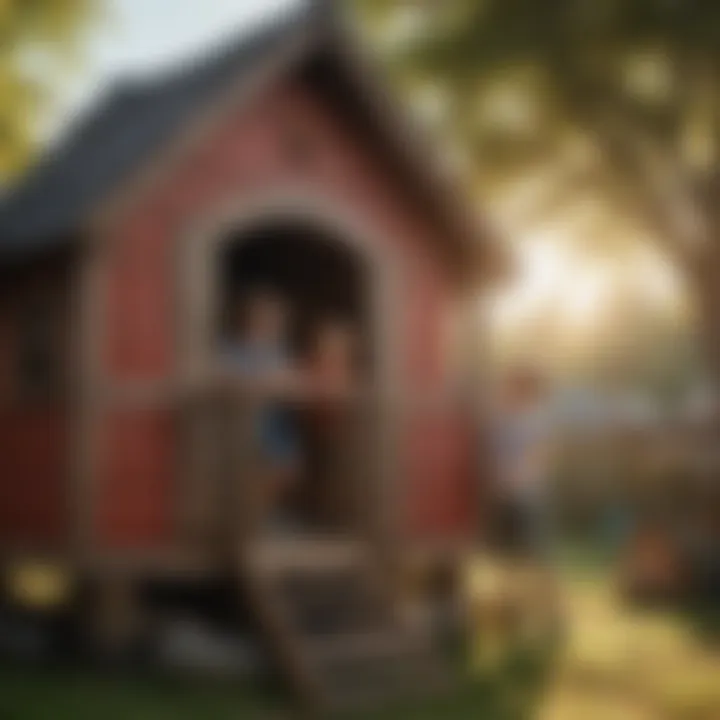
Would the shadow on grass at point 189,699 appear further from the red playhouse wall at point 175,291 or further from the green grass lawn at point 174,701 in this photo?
the red playhouse wall at point 175,291

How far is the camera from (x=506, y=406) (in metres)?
5.85

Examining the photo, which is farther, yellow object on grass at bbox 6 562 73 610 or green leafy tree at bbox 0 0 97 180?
green leafy tree at bbox 0 0 97 180

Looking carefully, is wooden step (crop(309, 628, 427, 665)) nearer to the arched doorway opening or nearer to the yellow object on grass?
the arched doorway opening

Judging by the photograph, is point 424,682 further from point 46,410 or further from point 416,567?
point 46,410

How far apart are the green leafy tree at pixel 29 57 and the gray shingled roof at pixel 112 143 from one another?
0.86 meters

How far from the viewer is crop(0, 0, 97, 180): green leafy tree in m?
7.34

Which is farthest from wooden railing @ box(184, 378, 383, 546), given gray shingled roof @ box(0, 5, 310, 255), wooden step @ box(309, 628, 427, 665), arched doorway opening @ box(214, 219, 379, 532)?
gray shingled roof @ box(0, 5, 310, 255)

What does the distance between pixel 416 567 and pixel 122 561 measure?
4.35ft

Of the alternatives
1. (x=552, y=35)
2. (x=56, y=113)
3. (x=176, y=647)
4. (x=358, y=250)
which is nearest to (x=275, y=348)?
(x=358, y=250)

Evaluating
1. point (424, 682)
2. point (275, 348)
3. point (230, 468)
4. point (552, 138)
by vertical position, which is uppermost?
point (552, 138)

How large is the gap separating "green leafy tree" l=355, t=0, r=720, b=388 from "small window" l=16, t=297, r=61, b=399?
9.16ft

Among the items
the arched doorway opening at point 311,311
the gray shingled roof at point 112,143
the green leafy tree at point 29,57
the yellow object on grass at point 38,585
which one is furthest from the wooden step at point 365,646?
→ the green leafy tree at point 29,57

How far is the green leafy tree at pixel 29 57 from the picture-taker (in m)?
7.34

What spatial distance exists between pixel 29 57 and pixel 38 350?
2.74 m
